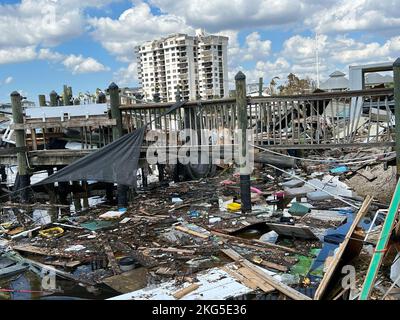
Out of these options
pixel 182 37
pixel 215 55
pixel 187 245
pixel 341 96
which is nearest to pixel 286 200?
pixel 341 96

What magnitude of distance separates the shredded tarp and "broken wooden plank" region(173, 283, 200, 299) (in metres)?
4.51

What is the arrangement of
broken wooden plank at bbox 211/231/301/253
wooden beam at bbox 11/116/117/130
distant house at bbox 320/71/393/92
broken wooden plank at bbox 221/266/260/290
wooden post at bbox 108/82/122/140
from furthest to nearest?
distant house at bbox 320/71/393/92 < wooden beam at bbox 11/116/117/130 < wooden post at bbox 108/82/122/140 < broken wooden plank at bbox 211/231/301/253 < broken wooden plank at bbox 221/266/260/290

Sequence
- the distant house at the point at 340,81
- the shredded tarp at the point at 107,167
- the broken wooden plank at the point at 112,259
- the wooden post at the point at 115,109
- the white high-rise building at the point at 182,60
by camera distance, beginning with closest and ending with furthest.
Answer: the broken wooden plank at the point at 112,259 → the shredded tarp at the point at 107,167 → the wooden post at the point at 115,109 → the distant house at the point at 340,81 → the white high-rise building at the point at 182,60

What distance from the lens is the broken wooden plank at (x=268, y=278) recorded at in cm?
489

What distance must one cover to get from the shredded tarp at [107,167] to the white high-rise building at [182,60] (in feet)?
225

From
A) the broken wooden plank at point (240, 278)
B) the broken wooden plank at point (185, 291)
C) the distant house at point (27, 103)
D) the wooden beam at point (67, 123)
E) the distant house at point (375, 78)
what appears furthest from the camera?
the distant house at point (375, 78)

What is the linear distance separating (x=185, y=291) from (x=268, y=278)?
1.07m

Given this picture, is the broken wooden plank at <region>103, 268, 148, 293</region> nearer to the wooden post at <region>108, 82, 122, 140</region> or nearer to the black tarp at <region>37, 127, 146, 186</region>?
the black tarp at <region>37, 127, 146, 186</region>

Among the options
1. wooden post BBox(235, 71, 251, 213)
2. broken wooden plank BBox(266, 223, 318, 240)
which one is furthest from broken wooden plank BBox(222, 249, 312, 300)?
wooden post BBox(235, 71, 251, 213)

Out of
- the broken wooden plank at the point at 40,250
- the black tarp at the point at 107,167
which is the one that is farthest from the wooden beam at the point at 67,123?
the broken wooden plank at the point at 40,250

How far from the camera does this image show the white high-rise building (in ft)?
269

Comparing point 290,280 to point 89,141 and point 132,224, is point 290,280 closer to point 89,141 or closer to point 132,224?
point 132,224

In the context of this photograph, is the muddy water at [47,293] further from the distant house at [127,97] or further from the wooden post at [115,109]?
the distant house at [127,97]

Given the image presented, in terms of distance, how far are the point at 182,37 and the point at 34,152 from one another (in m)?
86.1
